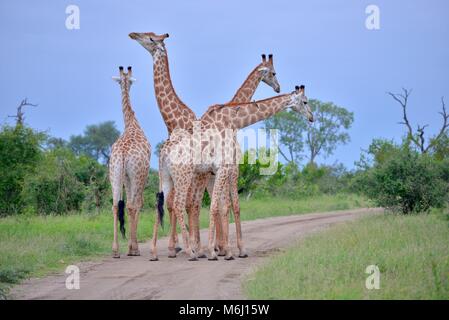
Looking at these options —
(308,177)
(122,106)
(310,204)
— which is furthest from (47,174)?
(308,177)

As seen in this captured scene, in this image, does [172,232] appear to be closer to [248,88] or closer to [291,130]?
[248,88]

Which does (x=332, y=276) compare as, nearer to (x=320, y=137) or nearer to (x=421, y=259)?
(x=421, y=259)

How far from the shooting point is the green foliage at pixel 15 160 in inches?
783

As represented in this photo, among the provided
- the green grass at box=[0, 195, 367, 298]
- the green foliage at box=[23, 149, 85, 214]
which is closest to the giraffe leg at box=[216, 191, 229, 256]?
the green grass at box=[0, 195, 367, 298]

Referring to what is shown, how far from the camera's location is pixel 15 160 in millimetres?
20812

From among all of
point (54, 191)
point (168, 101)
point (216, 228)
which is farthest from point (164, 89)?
point (54, 191)

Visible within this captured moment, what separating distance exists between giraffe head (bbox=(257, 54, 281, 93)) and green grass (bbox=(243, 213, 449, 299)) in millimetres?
3207

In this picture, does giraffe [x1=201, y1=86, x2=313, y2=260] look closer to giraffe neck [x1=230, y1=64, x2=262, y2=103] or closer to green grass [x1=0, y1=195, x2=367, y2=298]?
giraffe neck [x1=230, y1=64, x2=262, y2=103]

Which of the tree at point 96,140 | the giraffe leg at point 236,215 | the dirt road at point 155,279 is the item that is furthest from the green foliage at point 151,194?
the tree at point 96,140

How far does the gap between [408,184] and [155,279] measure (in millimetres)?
8671

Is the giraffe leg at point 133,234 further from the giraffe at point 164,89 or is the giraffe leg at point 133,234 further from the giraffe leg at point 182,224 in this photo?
the giraffe at point 164,89

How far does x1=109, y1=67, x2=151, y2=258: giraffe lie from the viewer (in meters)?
11.3

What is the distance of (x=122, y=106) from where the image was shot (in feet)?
41.4

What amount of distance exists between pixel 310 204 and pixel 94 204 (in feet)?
24.1
